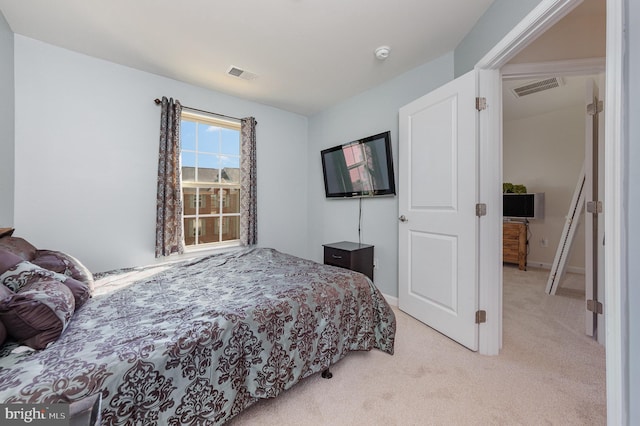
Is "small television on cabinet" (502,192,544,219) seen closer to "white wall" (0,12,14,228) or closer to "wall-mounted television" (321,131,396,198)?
"wall-mounted television" (321,131,396,198)

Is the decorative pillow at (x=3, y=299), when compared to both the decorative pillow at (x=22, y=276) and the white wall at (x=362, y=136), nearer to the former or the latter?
the decorative pillow at (x=22, y=276)

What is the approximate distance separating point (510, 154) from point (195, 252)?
557 cm

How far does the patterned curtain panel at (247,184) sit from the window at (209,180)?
14 centimetres

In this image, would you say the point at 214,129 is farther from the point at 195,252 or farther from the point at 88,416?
the point at 88,416

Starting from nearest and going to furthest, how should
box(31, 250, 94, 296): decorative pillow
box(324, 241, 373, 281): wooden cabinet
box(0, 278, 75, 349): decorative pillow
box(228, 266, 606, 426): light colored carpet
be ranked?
1. box(0, 278, 75, 349): decorative pillow
2. box(228, 266, 606, 426): light colored carpet
3. box(31, 250, 94, 296): decorative pillow
4. box(324, 241, 373, 281): wooden cabinet

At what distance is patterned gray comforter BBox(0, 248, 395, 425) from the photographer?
0.86m

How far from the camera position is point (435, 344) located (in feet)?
6.56

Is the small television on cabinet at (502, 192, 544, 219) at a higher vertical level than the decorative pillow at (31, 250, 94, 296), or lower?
higher

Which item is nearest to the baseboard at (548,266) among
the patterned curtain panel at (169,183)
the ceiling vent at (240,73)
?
the ceiling vent at (240,73)

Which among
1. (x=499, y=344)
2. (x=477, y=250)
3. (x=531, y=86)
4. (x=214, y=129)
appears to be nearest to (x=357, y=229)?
(x=477, y=250)

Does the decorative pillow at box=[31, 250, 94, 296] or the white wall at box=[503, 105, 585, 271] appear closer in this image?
the decorative pillow at box=[31, 250, 94, 296]

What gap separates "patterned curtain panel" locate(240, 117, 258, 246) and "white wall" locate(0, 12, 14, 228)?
188 cm

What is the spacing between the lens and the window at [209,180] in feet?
9.64
